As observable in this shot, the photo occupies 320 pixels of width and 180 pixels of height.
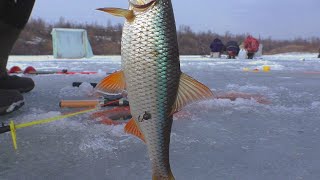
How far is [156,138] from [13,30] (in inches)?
133

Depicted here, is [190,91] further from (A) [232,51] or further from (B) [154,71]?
(A) [232,51]

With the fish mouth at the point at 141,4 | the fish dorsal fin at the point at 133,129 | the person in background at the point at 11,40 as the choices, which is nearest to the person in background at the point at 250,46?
the person in background at the point at 11,40

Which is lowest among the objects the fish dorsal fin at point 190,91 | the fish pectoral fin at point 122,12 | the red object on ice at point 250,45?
the fish dorsal fin at point 190,91

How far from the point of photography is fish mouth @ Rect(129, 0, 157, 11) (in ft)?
3.99

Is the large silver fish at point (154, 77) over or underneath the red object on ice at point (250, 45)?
underneath

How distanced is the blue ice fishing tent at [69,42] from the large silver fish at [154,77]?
1666 centimetres

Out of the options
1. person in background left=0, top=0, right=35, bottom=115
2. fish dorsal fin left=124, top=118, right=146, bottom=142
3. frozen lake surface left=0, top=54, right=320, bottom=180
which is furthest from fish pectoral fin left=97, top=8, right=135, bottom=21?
person in background left=0, top=0, right=35, bottom=115

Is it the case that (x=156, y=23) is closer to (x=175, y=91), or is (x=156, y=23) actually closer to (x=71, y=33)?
(x=175, y=91)

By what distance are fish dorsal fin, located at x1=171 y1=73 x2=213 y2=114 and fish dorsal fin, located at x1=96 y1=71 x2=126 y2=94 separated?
206mm

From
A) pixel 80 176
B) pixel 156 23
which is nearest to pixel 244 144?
pixel 80 176

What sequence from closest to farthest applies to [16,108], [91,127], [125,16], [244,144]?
1. [125,16]
2. [244,144]
3. [91,127]
4. [16,108]

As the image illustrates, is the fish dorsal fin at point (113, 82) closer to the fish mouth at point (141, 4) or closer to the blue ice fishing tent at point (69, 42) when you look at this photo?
the fish mouth at point (141, 4)

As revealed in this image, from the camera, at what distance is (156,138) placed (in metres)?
1.41

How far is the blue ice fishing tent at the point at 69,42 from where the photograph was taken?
57.4ft
